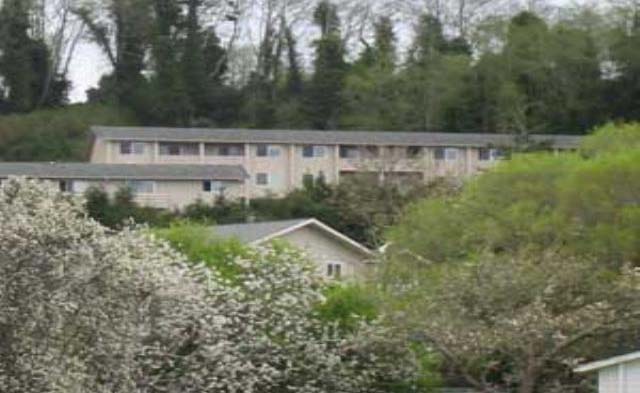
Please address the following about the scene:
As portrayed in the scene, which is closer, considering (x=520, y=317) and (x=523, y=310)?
(x=520, y=317)

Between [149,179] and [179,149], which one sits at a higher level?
[179,149]

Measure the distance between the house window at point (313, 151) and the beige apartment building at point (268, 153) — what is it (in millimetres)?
46

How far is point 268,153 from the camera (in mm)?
71750

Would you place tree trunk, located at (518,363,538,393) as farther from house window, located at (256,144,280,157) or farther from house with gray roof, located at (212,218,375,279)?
house window, located at (256,144,280,157)

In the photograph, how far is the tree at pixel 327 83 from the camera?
7644 centimetres

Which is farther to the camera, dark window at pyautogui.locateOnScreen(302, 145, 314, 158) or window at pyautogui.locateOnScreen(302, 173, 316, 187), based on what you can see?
dark window at pyautogui.locateOnScreen(302, 145, 314, 158)

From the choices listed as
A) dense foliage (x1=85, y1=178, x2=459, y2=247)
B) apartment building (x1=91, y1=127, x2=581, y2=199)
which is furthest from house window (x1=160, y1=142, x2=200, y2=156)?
dense foliage (x1=85, y1=178, x2=459, y2=247)

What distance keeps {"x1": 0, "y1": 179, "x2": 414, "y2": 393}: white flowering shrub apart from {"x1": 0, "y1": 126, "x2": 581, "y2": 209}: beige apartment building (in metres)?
Result: 39.1

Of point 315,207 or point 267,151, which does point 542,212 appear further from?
point 267,151

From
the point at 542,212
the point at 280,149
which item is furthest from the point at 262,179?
the point at 542,212

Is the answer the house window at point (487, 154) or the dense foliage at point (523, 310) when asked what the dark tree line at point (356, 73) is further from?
the dense foliage at point (523, 310)

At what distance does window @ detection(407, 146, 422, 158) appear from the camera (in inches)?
2701

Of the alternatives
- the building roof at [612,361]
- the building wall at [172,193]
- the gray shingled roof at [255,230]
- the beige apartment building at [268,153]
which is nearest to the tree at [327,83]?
Result: the beige apartment building at [268,153]

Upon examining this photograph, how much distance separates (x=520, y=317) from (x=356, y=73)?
173 ft
